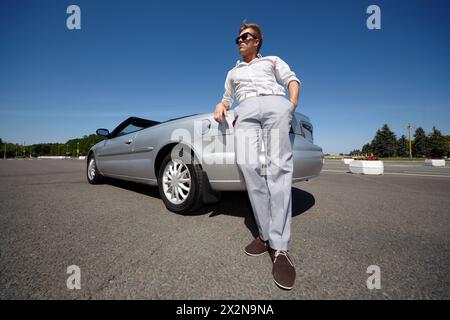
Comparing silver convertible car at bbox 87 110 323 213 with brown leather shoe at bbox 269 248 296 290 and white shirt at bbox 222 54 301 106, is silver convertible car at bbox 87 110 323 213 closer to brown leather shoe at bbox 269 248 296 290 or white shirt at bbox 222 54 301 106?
white shirt at bbox 222 54 301 106

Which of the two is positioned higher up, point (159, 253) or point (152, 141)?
point (152, 141)

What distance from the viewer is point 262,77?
1.64 meters

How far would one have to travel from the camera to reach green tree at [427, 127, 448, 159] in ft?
194

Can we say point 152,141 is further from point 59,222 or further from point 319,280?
point 319,280

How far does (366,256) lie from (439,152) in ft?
271

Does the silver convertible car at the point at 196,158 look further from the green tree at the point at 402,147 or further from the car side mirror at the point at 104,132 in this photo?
the green tree at the point at 402,147

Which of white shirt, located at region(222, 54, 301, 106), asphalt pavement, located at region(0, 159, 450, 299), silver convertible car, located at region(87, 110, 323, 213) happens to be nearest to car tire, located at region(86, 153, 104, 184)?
silver convertible car, located at region(87, 110, 323, 213)

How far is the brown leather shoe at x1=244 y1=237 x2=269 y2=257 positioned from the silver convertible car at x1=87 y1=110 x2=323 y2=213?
0.50 m

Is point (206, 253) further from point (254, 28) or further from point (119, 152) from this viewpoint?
point (119, 152)
